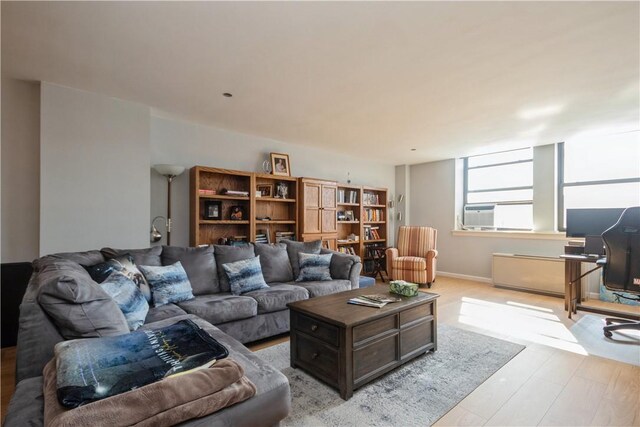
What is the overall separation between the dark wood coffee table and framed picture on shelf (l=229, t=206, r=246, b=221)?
2.18m

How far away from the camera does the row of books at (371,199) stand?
6.20m

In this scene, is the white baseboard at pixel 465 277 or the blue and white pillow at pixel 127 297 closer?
the blue and white pillow at pixel 127 297

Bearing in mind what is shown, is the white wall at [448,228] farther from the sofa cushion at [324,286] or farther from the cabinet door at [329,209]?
the sofa cushion at [324,286]

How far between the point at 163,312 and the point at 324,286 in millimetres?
1547

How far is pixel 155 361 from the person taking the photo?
1.26m

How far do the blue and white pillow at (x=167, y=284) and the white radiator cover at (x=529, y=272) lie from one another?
4.80m

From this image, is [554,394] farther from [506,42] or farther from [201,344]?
[506,42]

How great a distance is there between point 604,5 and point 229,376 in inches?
109

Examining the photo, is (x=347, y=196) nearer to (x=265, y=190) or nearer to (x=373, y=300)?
(x=265, y=190)

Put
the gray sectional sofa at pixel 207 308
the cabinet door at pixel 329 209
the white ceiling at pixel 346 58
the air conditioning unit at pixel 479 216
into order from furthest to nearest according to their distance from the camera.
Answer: the air conditioning unit at pixel 479 216 → the cabinet door at pixel 329 209 → the white ceiling at pixel 346 58 → the gray sectional sofa at pixel 207 308

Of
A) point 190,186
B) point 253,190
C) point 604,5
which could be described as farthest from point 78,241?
point 604,5

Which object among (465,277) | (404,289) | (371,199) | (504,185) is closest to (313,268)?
(404,289)

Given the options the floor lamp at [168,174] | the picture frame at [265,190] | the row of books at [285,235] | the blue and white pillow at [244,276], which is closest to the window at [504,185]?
the row of books at [285,235]

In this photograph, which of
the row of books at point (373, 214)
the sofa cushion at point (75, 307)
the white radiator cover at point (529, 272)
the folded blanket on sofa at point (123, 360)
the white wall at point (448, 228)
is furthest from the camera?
the row of books at point (373, 214)
